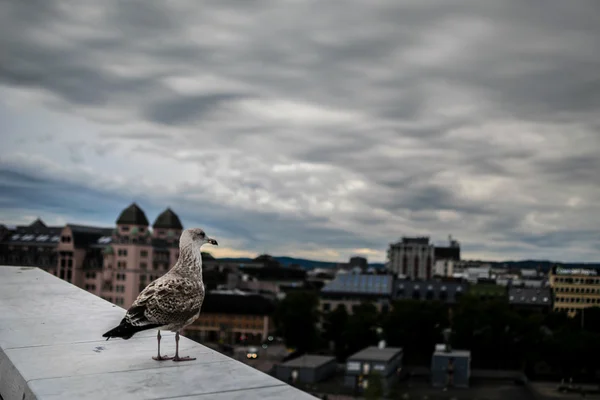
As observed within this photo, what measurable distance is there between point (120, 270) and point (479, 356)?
49.0m

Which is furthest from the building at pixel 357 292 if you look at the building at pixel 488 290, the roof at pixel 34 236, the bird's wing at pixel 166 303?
the bird's wing at pixel 166 303

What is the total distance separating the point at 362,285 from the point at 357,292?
2.56 metres

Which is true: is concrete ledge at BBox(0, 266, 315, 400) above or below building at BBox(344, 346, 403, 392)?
above

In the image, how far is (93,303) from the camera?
633cm

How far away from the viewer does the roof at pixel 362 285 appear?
113 meters

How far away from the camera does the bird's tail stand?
4.71m

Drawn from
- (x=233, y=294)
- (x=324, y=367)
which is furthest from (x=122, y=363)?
(x=233, y=294)

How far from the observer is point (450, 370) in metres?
72.1

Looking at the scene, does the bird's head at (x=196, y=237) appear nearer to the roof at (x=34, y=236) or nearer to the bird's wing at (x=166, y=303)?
the bird's wing at (x=166, y=303)

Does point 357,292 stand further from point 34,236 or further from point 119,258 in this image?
point 34,236

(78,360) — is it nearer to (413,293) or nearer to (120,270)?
(120,270)

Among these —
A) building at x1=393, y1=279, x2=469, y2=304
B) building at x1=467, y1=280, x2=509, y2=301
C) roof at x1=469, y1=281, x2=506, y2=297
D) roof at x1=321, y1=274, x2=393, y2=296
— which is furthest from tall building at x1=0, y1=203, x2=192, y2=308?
roof at x1=469, y1=281, x2=506, y2=297

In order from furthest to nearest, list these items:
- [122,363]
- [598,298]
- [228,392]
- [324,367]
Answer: [598,298] → [324,367] → [122,363] → [228,392]

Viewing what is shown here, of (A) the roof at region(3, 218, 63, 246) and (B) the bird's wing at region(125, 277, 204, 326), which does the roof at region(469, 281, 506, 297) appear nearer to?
(A) the roof at region(3, 218, 63, 246)
